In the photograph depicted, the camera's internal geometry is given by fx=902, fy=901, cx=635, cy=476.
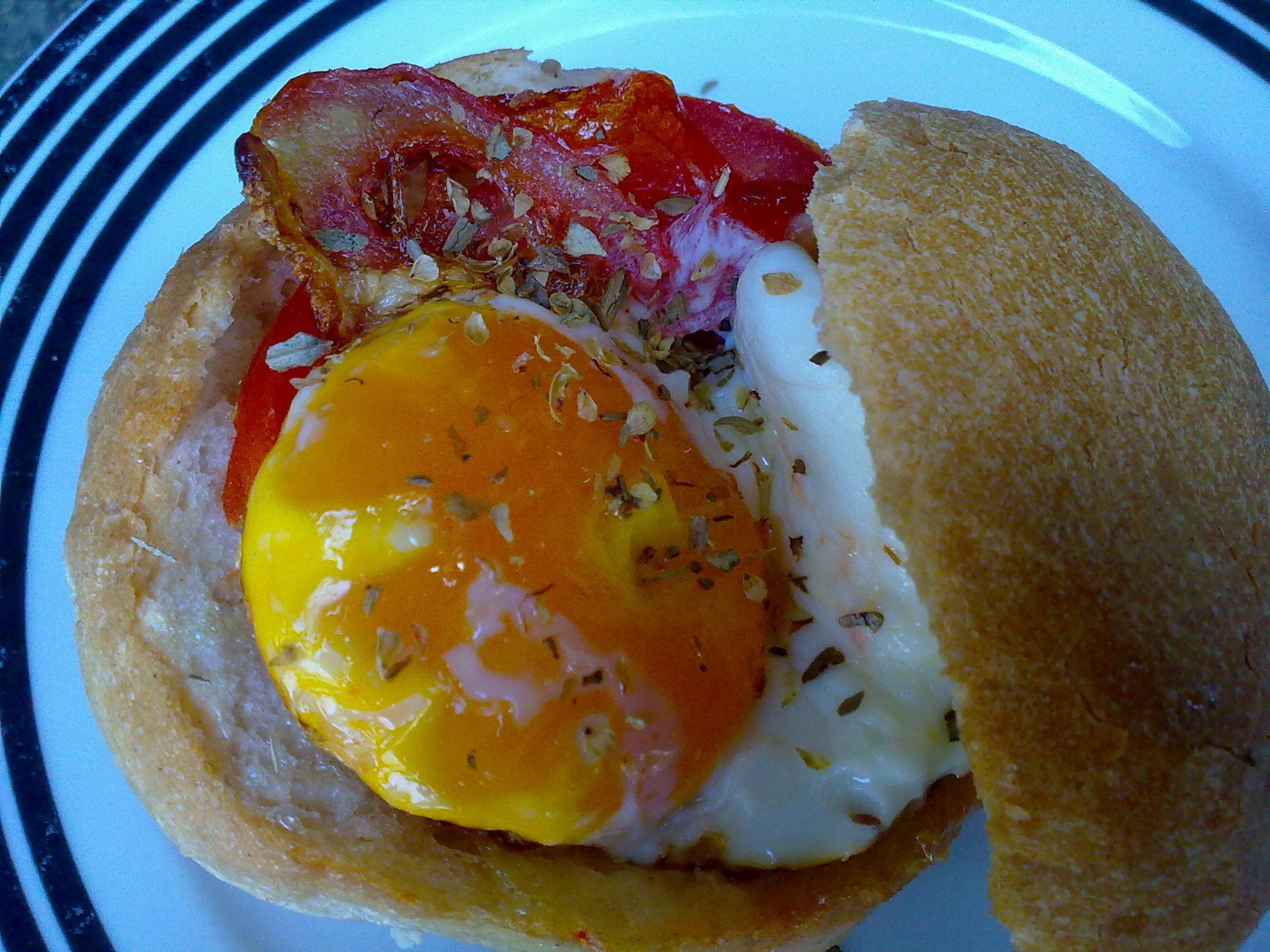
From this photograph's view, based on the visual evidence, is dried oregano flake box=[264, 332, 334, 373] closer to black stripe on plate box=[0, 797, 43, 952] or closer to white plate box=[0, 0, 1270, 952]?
white plate box=[0, 0, 1270, 952]

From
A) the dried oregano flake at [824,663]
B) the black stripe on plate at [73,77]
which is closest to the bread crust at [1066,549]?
the dried oregano flake at [824,663]

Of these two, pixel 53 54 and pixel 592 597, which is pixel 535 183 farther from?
pixel 53 54

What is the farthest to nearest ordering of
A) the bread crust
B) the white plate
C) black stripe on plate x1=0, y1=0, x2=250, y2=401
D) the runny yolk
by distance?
black stripe on plate x1=0, y1=0, x2=250, y2=401
the white plate
the runny yolk
the bread crust

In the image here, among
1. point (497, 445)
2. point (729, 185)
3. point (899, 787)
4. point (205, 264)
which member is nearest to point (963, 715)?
point (899, 787)

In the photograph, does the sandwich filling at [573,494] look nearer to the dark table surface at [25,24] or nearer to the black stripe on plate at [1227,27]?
the black stripe on plate at [1227,27]

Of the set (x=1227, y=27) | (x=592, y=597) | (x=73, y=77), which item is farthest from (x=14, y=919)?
(x=1227, y=27)

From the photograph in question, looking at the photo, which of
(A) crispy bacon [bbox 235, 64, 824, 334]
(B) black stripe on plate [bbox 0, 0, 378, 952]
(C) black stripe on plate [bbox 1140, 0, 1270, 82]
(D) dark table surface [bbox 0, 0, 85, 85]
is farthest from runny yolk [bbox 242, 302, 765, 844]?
(D) dark table surface [bbox 0, 0, 85, 85]
